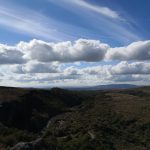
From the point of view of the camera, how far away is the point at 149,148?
54219mm

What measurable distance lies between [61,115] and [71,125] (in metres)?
13.2

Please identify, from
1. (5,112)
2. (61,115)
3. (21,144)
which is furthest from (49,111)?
(21,144)

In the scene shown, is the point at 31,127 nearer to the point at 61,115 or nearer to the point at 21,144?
the point at 61,115

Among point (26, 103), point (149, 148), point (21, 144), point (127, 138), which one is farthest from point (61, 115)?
point (21, 144)

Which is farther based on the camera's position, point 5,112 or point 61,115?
point 61,115

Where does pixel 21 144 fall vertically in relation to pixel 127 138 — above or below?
above

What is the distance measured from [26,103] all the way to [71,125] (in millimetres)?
21899

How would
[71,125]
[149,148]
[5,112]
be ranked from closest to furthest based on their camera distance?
[149,148] → [71,125] → [5,112]

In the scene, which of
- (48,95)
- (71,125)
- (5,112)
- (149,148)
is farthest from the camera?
(48,95)

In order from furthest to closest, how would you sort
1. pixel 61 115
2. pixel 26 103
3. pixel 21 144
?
1. pixel 26 103
2. pixel 61 115
3. pixel 21 144

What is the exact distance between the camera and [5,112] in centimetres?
7225

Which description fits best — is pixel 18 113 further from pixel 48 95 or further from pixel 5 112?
pixel 48 95

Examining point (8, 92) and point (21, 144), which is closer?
point (21, 144)

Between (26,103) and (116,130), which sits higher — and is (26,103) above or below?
above
